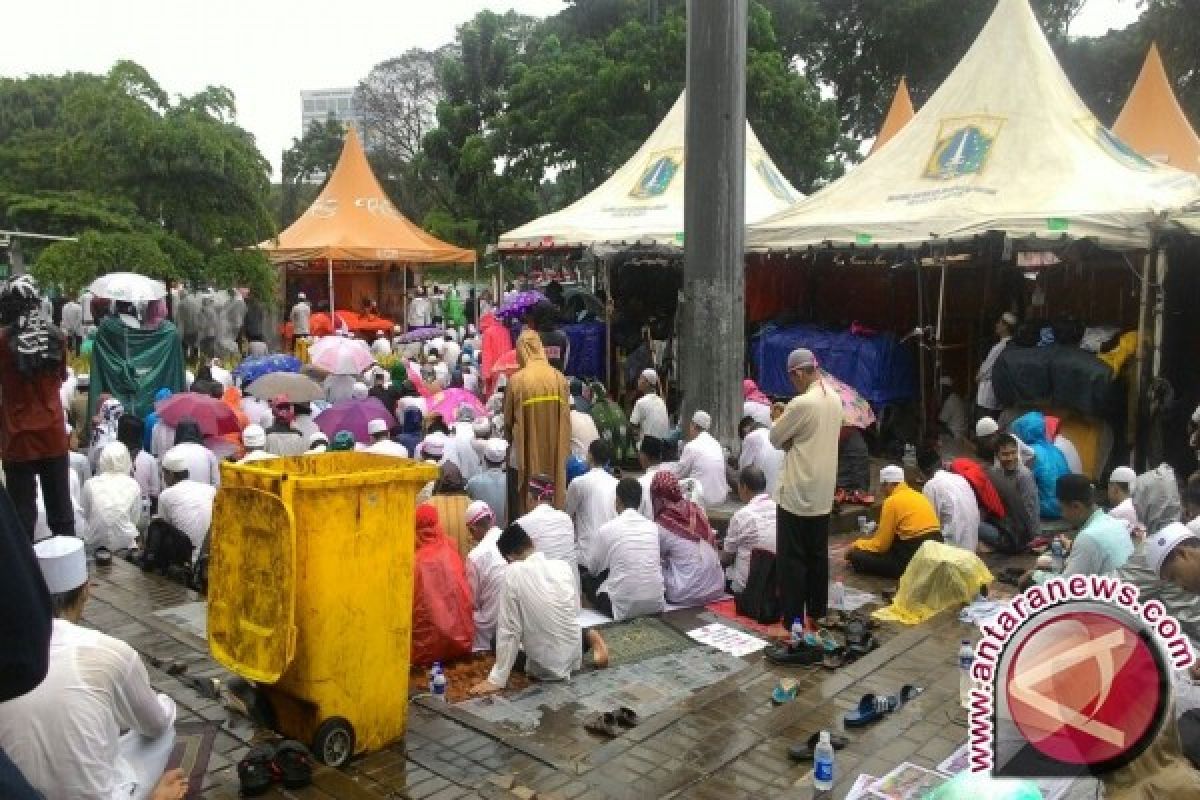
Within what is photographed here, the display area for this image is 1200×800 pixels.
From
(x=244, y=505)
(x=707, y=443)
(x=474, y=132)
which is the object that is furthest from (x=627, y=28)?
(x=244, y=505)

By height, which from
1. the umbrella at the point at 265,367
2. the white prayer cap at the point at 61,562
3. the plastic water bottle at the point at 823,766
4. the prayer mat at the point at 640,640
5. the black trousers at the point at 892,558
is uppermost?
the white prayer cap at the point at 61,562

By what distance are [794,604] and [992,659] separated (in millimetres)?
4910

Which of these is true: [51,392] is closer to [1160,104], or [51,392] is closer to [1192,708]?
[1192,708]

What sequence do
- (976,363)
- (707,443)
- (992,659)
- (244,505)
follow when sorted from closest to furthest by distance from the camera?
(992,659)
(244,505)
(707,443)
(976,363)

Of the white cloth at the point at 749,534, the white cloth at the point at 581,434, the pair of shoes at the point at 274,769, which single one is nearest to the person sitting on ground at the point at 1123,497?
the white cloth at the point at 749,534

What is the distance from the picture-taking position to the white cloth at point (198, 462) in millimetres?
7652

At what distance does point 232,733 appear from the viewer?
470cm

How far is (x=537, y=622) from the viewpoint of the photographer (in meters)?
5.62

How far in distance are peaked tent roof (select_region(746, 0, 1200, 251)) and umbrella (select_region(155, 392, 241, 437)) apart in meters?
6.55

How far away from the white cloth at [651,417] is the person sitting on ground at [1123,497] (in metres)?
4.75

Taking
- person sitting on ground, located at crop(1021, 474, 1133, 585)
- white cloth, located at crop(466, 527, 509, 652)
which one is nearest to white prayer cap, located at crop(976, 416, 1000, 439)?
person sitting on ground, located at crop(1021, 474, 1133, 585)

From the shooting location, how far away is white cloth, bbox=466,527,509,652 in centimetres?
620

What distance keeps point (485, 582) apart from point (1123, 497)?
4.26m

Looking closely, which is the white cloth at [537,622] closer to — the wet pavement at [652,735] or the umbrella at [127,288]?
the wet pavement at [652,735]
